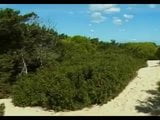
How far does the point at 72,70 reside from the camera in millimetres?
10945

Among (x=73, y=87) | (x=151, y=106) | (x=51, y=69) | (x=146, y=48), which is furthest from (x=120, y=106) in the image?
(x=146, y=48)

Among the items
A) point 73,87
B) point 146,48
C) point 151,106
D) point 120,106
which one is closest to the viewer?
point 151,106

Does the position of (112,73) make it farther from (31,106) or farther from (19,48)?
(19,48)

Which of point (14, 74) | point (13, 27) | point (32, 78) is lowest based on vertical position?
point (14, 74)

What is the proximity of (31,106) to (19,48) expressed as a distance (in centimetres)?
653

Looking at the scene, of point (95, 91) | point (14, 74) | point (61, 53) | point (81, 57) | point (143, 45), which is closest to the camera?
point (95, 91)

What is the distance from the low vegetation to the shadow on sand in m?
1.13

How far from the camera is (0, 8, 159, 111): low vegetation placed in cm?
1007

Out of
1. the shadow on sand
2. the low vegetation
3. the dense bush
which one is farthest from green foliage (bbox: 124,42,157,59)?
the shadow on sand

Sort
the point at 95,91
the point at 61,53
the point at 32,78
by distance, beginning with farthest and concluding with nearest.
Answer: the point at 61,53
the point at 32,78
the point at 95,91

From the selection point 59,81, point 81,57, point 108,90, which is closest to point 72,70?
point 59,81

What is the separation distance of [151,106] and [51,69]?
440cm

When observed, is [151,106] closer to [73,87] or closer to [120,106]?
[120,106]

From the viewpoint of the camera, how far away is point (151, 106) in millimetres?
9516
